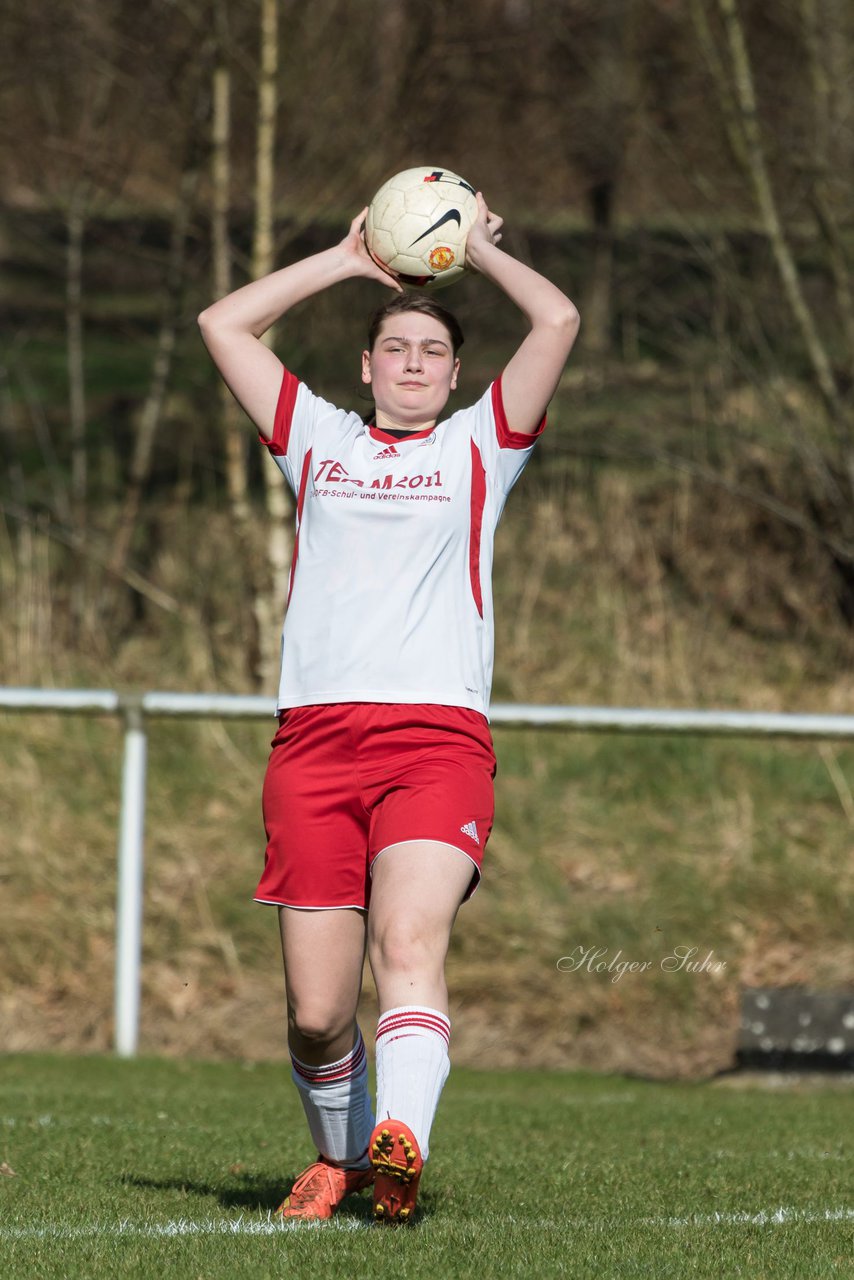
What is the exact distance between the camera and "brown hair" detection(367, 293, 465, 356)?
3.81 metres

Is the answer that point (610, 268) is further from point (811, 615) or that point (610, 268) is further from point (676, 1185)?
point (676, 1185)

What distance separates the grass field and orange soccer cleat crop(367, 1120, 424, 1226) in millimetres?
59

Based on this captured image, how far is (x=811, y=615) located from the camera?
39.9 ft

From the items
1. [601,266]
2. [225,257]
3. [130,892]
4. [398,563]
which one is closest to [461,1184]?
[398,563]

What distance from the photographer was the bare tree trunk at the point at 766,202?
9.86 metres

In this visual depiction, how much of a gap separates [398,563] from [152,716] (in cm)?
391

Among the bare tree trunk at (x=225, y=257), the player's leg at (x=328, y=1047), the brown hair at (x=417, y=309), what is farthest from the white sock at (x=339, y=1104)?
the bare tree trunk at (x=225, y=257)

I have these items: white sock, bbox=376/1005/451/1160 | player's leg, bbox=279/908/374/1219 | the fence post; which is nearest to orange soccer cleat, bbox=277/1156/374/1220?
player's leg, bbox=279/908/374/1219

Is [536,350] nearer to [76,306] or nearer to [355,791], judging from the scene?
[355,791]

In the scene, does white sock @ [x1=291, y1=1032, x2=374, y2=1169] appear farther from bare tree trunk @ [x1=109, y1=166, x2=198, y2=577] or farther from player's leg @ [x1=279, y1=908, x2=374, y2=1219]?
bare tree trunk @ [x1=109, y1=166, x2=198, y2=577]

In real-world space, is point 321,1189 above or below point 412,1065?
below

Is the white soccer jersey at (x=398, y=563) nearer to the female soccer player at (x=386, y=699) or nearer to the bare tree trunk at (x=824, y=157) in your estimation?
the female soccer player at (x=386, y=699)

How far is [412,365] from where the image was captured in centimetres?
377

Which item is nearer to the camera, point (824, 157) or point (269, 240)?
point (269, 240)
